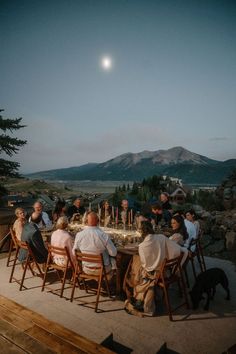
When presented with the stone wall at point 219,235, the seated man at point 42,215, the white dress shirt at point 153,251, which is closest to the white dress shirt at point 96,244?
the white dress shirt at point 153,251

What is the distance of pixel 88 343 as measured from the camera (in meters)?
2.74

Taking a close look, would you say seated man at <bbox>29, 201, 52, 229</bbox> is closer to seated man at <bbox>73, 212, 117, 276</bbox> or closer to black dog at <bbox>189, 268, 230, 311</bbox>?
seated man at <bbox>73, 212, 117, 276</bbox>

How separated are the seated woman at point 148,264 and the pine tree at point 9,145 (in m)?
14.3

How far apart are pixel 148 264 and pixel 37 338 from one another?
1739 millimetres

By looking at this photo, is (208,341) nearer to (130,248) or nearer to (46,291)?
(130,248)

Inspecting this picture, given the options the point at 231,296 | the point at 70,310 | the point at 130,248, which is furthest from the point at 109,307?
the point at 231,296

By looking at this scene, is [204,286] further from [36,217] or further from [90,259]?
[36,217]

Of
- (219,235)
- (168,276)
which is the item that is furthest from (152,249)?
(219,235)

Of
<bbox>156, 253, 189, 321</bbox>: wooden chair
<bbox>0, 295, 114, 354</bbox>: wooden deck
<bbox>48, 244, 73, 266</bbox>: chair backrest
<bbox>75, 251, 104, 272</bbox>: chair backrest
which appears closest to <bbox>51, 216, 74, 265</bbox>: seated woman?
<bbox>48, 244, 73, 266</bbox>: chair backrest

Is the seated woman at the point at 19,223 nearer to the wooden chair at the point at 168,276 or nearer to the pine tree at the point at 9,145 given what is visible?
the wooden chair at the point at 168,276

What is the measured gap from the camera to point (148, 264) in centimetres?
375

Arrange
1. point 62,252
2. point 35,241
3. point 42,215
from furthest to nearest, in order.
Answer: point 42,215 < point 35,241 < point 62,252

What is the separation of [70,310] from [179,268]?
179cm

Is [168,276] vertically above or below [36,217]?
below
